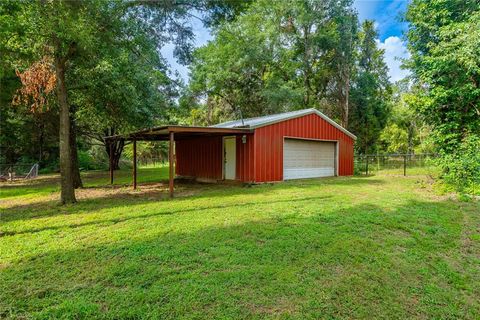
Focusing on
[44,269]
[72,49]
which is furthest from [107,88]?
[44,269]

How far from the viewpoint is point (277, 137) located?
1005 cm

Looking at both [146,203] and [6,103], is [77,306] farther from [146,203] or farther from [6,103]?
[6,103]

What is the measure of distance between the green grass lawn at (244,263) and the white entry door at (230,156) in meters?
4.89

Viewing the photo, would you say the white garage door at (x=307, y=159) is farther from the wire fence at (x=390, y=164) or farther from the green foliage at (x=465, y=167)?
the green foliage at (x=465, y=167)

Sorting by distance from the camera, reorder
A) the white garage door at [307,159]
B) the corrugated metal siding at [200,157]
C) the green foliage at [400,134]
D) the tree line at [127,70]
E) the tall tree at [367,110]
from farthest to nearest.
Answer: the green foliage at [400,134], the tall tree at [367,110], the corrugated metal siding at [200,157], the white garage door at [307,159], the tree line at [127,70]

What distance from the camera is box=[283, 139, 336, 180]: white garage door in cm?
1064

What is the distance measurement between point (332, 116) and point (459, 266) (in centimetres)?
2054

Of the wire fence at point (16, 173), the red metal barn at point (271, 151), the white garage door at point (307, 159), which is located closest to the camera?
the red metal barn at point (271, 151)

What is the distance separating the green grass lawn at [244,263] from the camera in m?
2.30

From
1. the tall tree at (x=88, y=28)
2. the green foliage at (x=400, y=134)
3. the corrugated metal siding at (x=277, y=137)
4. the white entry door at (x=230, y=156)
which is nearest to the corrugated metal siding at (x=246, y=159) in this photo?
the corrugated metal siding at (x=277, y=137)

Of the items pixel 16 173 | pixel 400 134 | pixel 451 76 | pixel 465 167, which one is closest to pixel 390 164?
pixel 451 76

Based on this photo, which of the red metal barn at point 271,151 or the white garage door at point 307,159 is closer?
the red metal barn at point 271,151

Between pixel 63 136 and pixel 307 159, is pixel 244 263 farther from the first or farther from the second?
pixel 307 159

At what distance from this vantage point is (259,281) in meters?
2.64
